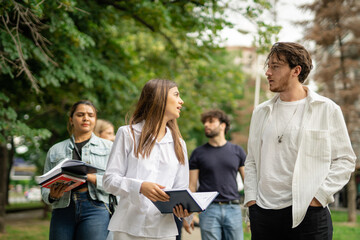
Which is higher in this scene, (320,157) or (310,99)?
(310,99)

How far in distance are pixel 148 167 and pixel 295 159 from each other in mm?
1020

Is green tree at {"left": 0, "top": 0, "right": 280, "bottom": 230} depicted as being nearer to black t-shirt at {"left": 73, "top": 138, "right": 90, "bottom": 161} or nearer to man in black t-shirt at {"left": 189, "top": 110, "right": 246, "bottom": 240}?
man in black t-shirt at {"left": 189, "top": 110, "right": 246, "bottom": 240}

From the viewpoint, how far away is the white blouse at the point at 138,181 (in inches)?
117

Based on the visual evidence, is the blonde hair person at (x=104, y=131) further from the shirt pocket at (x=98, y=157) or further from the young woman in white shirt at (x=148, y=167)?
the young woman in white shirt at (x=148, y=167)

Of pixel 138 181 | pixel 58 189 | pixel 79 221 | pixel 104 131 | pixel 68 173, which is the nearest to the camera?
pixel 138 181

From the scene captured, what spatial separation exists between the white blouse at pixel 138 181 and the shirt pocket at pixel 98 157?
1236 millimetres

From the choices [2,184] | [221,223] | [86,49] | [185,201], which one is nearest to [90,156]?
[185,201]

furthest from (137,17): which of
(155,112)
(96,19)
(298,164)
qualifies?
(298,164)

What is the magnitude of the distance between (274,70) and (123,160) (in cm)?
126

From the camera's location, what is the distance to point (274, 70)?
3170 millimetres

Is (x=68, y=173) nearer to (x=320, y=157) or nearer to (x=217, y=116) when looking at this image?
(x=320, y=157)

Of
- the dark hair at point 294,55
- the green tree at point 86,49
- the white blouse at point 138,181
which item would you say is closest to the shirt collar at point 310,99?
the dark hair at point 294,55

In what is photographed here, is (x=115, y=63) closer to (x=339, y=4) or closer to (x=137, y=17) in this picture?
(x=137, y=17)

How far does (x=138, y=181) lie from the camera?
2.93 m
